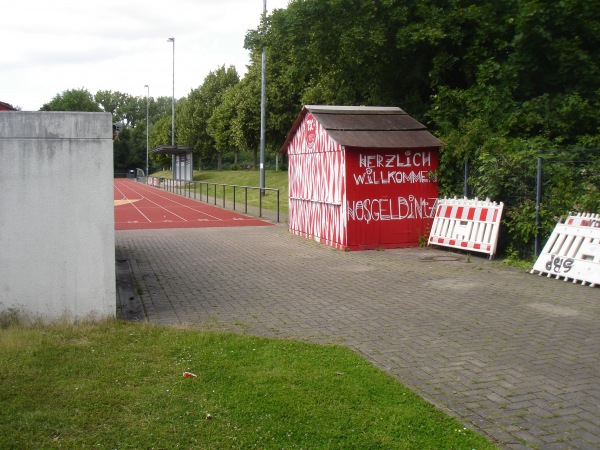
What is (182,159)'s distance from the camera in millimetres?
44750

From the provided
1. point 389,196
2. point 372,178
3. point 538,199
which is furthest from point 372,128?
point 538,199

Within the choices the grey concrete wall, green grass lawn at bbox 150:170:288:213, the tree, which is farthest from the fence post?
the tree

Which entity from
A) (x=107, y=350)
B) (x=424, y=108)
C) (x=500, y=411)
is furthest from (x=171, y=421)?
(x=424, y=108)

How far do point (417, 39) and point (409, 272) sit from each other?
695 cm

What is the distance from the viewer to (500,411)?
4875 millimetres

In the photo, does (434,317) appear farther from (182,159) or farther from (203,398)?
(182,159)

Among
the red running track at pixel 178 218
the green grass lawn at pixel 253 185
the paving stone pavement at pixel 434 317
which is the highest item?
the green grass lawn at pixel 253 185

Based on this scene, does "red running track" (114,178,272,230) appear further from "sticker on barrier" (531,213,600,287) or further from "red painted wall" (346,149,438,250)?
"sticker on barrier" (531,213,600,287)

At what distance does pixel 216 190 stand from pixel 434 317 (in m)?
29.9

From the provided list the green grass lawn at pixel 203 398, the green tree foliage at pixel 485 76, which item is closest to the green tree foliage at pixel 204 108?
the green tree foliage at pixel 485 76

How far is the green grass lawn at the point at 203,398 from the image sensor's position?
4.30 metres

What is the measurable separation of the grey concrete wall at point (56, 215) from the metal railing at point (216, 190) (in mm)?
13532

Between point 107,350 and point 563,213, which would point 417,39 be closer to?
point 563,213

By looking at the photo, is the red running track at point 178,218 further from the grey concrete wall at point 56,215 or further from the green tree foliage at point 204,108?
the green tree foliage at point 204,108
